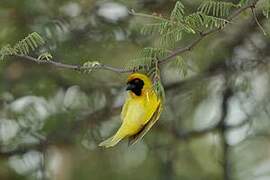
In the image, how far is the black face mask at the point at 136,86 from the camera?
1089 millimetres

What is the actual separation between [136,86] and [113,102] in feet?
2.92

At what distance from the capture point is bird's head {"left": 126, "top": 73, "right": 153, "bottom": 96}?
1074 millimetres

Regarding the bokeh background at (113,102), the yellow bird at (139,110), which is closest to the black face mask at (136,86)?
the yellow bird at (139,110)

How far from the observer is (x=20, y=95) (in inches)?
78.8

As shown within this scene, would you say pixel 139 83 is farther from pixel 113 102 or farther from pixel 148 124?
pixel 113 102

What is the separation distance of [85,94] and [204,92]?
1.04ft

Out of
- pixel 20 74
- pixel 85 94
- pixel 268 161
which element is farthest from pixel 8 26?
pixel 268 161

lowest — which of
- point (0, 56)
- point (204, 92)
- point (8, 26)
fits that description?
point (0, 56)

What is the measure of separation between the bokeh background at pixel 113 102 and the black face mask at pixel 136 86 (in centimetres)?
77

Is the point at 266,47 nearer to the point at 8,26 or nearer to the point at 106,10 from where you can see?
the point at 106,10

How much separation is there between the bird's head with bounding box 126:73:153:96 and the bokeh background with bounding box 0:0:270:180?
77 centimetres

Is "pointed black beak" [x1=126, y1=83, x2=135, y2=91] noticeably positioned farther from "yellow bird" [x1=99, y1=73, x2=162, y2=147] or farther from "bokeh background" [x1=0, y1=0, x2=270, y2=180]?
"bokeh background" [x1=0, y1=0, x2=270, y2=180]

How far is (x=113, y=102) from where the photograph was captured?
6.54 feet

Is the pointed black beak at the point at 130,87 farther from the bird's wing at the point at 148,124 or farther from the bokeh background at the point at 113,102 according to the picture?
the bokeh background at the point at 113,102
